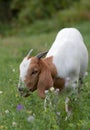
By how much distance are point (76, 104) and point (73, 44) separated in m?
1.51

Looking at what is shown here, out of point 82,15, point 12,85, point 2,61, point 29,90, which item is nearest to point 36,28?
point 82,15

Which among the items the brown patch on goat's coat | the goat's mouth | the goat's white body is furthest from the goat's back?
the goat's mouth

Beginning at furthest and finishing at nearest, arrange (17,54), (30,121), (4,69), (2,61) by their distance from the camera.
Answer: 1. (17,54)
2. (2,61)
3. (4,69)
4. (30,121)

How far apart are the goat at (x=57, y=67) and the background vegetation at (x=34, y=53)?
7.2 inches

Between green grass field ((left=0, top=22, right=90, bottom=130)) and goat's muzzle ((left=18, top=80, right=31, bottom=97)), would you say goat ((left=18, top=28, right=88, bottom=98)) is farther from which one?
green grass field ((left=0, top=22, right=90, bottom=130))

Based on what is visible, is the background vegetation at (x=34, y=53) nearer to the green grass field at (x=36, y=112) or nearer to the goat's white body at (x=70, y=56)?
the green grass field at (x=36, y=112)

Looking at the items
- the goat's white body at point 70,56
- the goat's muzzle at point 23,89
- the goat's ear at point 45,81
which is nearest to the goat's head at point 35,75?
the goat's ear at point 45,81

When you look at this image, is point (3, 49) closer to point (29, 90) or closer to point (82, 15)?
point (29, 90)

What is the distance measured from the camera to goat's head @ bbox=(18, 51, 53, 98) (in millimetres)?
6824

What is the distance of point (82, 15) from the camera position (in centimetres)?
2575

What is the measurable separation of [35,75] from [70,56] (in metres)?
0.71

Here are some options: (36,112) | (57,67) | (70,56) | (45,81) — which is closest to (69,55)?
(70,56)

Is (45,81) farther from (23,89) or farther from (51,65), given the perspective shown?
(23,89)

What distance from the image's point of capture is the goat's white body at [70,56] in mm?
7258
